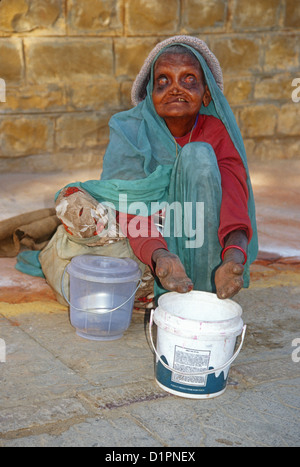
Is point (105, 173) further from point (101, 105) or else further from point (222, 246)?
point (101, 105)

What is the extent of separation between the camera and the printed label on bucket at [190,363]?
1.95 meters

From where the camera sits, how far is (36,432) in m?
1.75

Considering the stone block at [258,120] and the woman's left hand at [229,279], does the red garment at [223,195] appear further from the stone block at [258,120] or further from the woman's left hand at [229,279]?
the stone block at [258,120]

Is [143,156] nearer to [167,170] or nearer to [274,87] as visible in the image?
[167,170]

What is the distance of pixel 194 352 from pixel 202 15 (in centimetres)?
474

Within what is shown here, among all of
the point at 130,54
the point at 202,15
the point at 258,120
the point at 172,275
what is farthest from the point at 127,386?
the point at 258,120

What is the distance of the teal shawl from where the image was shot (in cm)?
264

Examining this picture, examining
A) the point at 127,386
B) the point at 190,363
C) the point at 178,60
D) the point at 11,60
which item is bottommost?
the point at 127,386

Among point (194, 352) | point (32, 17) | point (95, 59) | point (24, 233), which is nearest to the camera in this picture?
point (194, 352)

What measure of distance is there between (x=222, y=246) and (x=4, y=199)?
278 centimetres

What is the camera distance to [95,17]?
5.57 m

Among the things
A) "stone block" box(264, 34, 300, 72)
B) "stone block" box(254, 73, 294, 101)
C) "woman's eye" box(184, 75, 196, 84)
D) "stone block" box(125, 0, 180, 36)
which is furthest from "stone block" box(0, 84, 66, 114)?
"woman's eye" box(184, 75, 196, 84)

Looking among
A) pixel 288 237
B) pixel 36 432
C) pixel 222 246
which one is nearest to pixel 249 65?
pixel 288 237

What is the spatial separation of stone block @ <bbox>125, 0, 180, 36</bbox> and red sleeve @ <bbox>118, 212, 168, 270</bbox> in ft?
11.8
